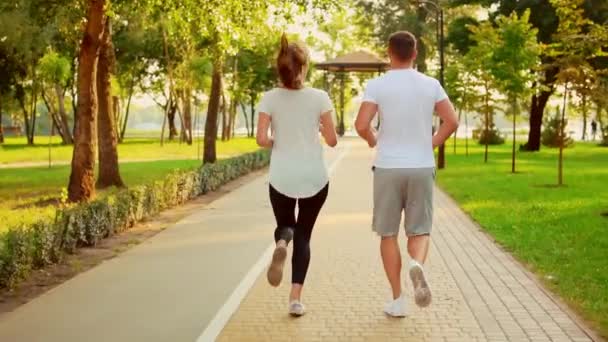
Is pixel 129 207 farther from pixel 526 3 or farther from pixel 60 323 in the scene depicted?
pixel 526 3

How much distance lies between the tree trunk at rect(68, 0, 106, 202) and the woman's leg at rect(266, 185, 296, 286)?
9274 millimetres

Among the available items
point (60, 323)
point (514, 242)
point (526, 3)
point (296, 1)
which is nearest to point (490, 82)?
point (526, 3)

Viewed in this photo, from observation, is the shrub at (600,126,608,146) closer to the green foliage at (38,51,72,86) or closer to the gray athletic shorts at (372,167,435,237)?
the green foliage at (38,51,72,86)

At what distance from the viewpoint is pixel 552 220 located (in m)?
13.4

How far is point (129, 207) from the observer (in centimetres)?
1209

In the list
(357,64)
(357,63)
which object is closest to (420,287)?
(357,63)

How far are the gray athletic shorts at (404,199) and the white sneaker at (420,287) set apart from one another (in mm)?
330

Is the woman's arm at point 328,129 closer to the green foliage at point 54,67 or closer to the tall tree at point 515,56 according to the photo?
the tall tree at point 515,56

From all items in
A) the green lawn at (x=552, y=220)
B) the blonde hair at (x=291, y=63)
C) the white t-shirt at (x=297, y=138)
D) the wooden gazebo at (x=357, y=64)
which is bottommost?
the green lawn at (x=552, y=220)

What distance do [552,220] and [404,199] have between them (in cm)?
808

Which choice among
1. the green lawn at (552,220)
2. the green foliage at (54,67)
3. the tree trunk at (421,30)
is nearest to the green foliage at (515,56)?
the green lawn at (552,220)

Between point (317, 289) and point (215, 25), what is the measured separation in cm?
952

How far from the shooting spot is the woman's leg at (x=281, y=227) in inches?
231

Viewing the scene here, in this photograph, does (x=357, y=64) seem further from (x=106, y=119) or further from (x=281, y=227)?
(x=281, y=227)
